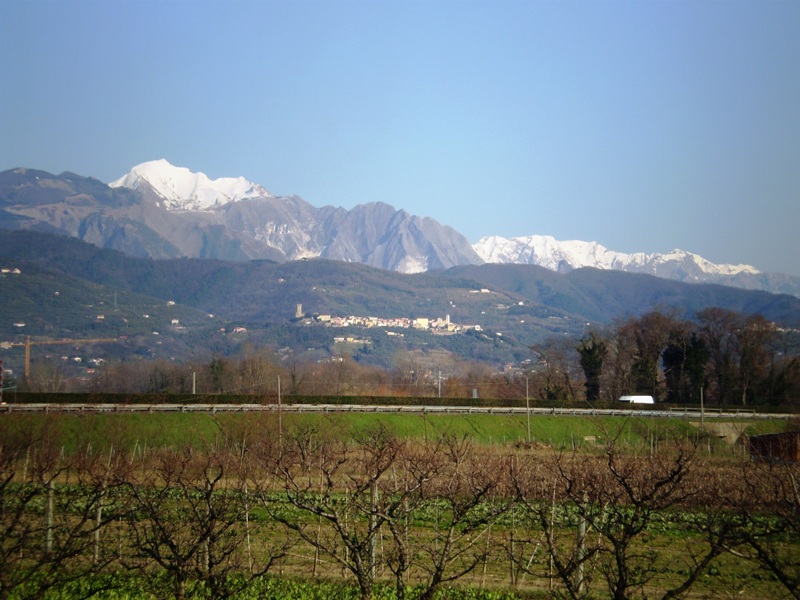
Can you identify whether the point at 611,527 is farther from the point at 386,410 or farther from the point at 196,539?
the point at 386,410

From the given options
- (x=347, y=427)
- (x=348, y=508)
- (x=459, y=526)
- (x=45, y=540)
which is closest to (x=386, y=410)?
(x=347, y=427)

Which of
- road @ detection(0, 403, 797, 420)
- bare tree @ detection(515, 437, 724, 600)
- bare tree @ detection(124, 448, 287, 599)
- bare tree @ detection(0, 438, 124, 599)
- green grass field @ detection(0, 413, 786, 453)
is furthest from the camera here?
road @ detection(0, 403, 797, 420)

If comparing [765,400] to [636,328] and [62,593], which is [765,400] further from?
[62,593]

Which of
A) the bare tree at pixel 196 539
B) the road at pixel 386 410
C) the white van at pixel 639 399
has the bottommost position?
the white van at pixel 639 399

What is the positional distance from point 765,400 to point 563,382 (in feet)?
73.4

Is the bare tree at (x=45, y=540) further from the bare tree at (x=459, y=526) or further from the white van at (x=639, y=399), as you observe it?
the white van at (x=639, y=399)

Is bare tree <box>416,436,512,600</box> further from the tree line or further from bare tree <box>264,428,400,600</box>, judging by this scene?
the tree line

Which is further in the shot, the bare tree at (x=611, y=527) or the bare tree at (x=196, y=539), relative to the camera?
the bare tree at (x=196, y=539)

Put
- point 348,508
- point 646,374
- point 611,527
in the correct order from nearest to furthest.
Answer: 1. point 611,527
2. point 348,508
3. point 646,374

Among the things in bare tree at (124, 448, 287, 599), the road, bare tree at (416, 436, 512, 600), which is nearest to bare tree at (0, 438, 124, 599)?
bare tree at (124, 448, 287, 599)

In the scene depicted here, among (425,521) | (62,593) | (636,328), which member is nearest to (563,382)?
(636,328)

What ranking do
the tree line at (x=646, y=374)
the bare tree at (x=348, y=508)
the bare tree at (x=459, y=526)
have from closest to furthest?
the bare tree at (x=348, y=508) < the bare tree at (x=459, y=526) < the tree line at (x=646, y=374)

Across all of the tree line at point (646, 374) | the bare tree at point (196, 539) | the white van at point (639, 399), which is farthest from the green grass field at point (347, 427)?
the bare tree at point (196, 539)

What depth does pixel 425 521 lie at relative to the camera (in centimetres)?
3075
